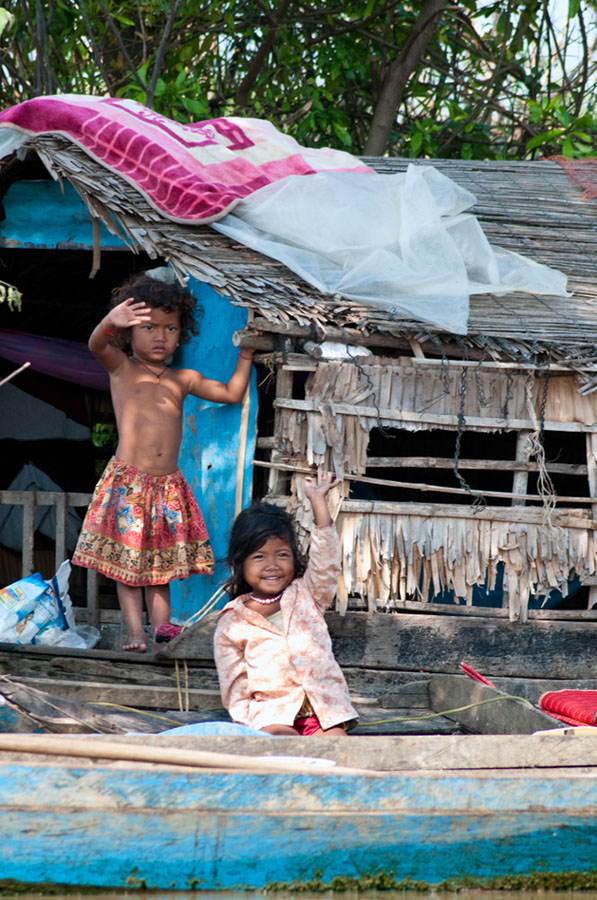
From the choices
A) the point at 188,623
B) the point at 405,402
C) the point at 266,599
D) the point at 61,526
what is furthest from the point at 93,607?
the point at 405,402

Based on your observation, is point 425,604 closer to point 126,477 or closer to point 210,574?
point 210,574

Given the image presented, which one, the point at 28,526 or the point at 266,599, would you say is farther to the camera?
the point at 28,526

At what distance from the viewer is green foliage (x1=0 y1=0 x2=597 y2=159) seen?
27.5ft

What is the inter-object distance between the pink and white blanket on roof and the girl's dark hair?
1161mm

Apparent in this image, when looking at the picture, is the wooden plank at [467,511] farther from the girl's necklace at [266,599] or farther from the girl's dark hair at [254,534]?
the girl's necklace at [266,599]

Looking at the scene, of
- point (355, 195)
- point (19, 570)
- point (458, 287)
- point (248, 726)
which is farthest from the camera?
point (19, 570)

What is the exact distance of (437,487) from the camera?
482cm

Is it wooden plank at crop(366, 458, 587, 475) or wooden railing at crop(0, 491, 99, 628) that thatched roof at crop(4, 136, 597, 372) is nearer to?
wooden plank at crop(366, 458, 587, 475)

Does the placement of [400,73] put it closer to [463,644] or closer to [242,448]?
[242,448]

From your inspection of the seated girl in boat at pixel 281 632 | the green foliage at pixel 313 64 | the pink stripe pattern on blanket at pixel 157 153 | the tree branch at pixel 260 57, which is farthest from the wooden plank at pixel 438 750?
the tree branch at pixel 260 57

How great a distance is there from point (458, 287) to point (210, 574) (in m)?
1.85

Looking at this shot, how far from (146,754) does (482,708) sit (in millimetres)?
1771

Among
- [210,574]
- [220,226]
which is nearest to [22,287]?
[220,226]

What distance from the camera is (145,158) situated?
5219mm
